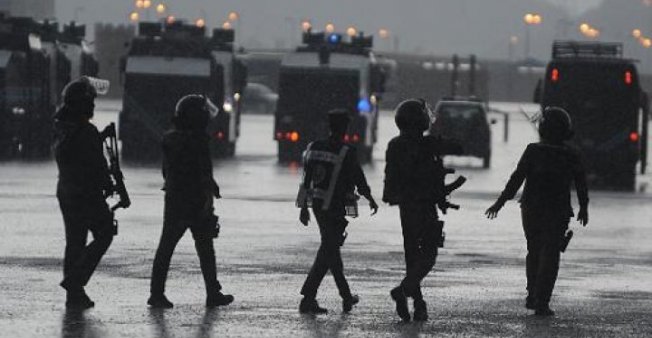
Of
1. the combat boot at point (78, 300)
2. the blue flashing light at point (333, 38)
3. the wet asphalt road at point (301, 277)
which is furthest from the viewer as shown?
the blue flashing light at point (333, 38)

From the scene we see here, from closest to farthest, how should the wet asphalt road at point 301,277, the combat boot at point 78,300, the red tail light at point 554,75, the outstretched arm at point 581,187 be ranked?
1. the wet asphalt road at point 301,277
2. the combat boot at point 78,300
3. the outstretched arm at point 581,187
4. the red tail light at point 554,75

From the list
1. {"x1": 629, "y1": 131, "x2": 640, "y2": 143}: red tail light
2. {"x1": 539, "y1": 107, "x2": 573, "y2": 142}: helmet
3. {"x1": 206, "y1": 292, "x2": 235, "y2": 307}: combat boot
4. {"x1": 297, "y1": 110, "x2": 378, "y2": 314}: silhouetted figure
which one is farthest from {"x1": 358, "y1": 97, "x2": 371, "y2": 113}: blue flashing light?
{"x1": 206, "y1": 292, "x2": 235, "y2": 307}: combat boot

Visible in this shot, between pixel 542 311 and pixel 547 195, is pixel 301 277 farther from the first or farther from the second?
pixel 542 311

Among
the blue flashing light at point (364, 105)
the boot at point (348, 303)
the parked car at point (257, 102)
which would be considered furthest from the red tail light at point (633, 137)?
the parked car at point (257, 102)

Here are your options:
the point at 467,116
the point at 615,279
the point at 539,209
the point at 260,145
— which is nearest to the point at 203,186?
the point at 539,209

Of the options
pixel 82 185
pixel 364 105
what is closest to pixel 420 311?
pixel 82 185

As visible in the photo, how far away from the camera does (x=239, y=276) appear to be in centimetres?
1766

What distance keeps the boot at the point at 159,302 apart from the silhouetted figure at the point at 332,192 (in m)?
1.00

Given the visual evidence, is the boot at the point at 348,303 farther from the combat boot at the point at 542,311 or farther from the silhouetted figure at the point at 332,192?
the combat boot at the point at 542,311

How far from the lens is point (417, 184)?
1460 cm

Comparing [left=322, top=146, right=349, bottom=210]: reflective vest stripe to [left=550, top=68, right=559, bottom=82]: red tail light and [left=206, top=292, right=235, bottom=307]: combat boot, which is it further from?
[left=550, top=68, right=559, bottom=82]: red tail light

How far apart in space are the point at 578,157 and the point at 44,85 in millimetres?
34361

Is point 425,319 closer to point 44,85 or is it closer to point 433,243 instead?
point 433,243

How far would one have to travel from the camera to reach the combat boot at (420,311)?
567 inches
